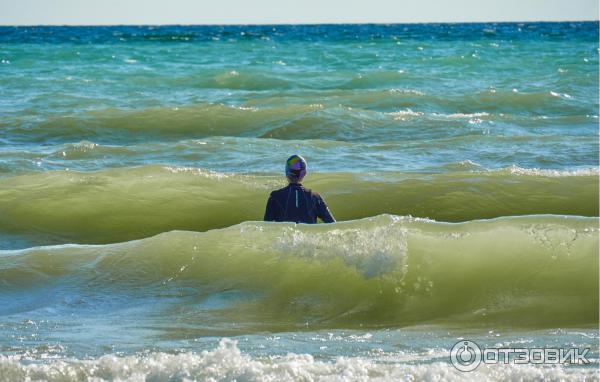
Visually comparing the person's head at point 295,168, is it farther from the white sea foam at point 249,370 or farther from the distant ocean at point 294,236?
the white sea foam at point 249,370

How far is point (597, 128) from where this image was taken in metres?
20.9

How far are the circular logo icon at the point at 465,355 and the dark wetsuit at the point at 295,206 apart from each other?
2.57 m

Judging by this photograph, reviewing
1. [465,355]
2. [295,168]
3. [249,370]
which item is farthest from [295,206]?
[249,370]

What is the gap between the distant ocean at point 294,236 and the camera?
7.62m

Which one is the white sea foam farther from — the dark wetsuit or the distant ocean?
the dark wetsuit

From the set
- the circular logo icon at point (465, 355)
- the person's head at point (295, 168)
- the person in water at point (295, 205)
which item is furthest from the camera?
the person in water at point (295, 205)

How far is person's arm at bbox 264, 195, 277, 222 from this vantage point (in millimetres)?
10062

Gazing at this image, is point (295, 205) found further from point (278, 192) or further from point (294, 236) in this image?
point (294, 236)

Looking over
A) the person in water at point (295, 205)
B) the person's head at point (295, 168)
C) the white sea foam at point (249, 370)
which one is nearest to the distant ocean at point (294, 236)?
the white sea foam at point (249, 370)

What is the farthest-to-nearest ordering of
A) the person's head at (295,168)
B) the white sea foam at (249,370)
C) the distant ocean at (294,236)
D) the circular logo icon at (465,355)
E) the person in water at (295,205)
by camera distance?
the person in water at (295,205)
the person's head at (295,168)
the distant ocean at (294,236)
the circular logo icon at (465,355)
the white sea foam at (249,370)

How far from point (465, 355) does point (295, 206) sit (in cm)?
317

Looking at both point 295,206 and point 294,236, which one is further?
point 294,236

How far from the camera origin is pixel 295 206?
1006 centimetres

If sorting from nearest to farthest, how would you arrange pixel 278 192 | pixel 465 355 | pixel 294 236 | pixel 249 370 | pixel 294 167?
pixel 249 370 < pixel 465 355 < pixel 294 167 < pixel 278 192 < pixel 294 236
